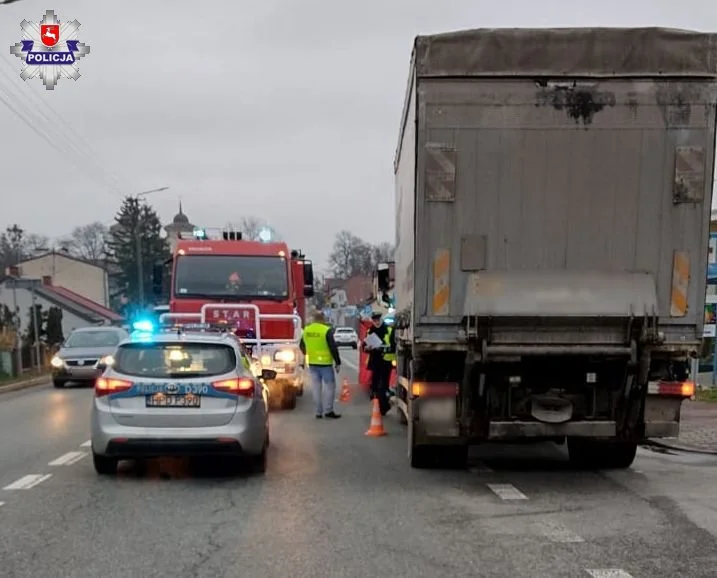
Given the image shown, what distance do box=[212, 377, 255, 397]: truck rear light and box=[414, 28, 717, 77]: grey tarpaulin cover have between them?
3510mm

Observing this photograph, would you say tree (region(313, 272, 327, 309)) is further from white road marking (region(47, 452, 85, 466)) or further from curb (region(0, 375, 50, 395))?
white road marking (region(47, 452, 85, 466))

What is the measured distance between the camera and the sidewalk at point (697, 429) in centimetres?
1080

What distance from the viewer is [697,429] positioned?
1223 cm

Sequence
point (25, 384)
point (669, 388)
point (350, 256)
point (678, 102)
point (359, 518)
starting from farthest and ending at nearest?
point (350, 256), point (25, 384), point (669, 388), point (678, 102), point (359, 518)

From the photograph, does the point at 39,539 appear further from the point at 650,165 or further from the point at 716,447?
the point at 716,447

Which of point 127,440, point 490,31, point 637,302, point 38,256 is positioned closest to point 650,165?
point 637,302

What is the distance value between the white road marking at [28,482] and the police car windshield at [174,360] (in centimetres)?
135

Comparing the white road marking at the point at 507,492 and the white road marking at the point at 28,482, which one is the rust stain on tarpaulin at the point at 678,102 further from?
the white road marking at the point at 28,482

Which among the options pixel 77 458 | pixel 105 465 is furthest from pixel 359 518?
pixel 77 458

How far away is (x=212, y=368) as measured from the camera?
866cm

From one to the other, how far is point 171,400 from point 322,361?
18.6 feet

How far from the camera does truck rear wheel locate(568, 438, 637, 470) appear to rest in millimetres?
9031

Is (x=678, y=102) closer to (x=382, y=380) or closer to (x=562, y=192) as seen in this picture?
(x=562, y=192)

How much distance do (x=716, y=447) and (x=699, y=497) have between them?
10.8 feet
